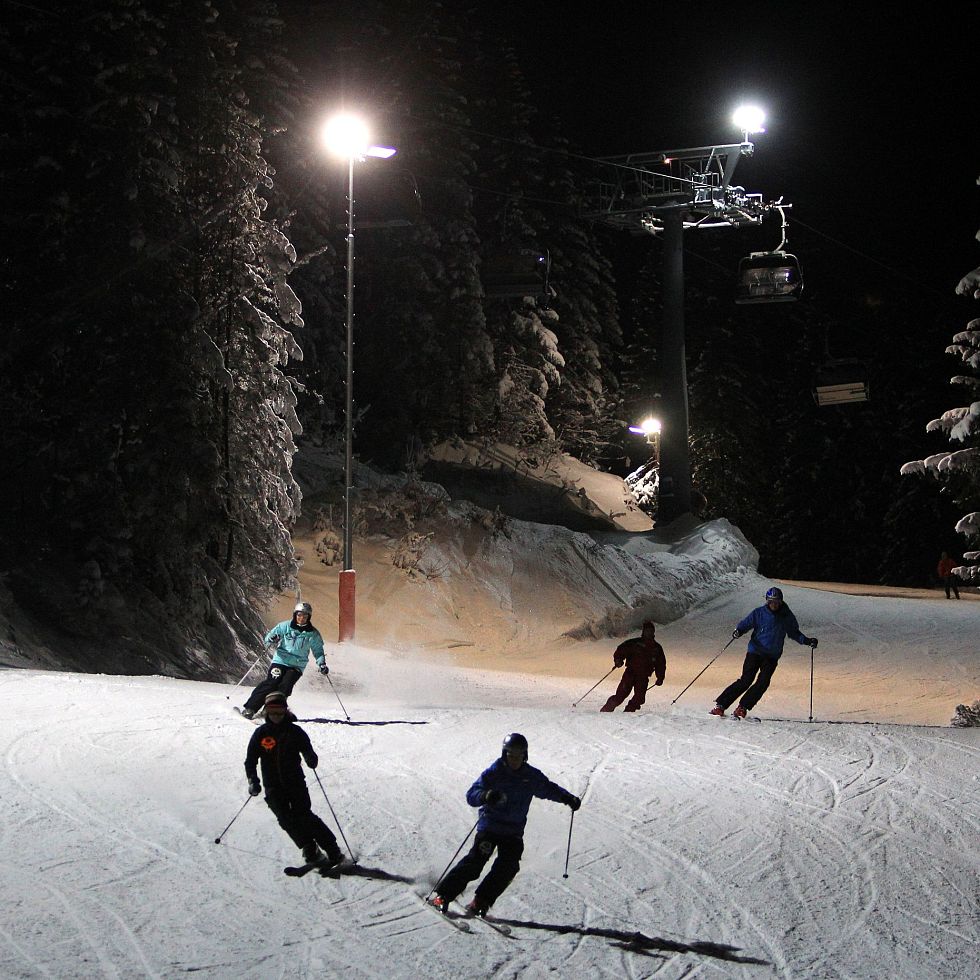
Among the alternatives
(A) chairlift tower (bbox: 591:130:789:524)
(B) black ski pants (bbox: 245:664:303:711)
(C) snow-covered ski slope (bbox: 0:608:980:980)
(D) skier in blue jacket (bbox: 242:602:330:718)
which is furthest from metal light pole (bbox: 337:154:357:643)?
(A) chairlift tower (bbox: 591:130:789:524)

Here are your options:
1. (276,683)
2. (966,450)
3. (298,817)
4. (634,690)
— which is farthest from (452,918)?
(966,450)

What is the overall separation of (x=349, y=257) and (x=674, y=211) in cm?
1845

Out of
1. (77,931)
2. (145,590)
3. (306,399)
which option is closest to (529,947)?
(77,931)

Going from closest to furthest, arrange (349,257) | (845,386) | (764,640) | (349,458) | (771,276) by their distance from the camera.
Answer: (764,640)
(349,257)
(349,458)
(771,276)
(845,386)

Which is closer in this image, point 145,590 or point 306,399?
point 145,590

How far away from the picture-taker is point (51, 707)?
452 inches

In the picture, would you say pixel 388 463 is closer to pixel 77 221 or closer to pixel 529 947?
pixel 77 221

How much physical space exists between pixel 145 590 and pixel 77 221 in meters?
5.97

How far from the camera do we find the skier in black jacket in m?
7.59

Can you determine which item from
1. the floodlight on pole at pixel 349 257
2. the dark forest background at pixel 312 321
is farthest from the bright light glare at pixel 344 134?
the dark forest background at pixel 312 321

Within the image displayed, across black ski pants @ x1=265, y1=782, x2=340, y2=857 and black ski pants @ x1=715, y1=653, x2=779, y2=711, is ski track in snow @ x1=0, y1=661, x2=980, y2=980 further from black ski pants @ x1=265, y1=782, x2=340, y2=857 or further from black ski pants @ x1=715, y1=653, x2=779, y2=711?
black ski pants @ x1=715, y1=653, x2=779, y2=711

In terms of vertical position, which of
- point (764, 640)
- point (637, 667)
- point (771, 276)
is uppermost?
point (771, 276)

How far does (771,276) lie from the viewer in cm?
2959

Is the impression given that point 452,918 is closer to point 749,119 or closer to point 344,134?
point 344,134
